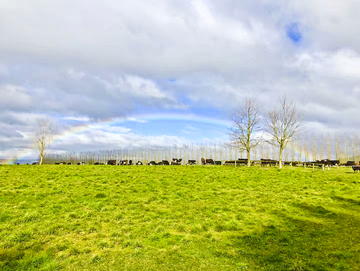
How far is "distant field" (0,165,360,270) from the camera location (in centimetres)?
935

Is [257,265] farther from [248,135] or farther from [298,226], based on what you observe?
[248,135]

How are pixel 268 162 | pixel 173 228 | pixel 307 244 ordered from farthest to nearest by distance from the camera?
pixel 268 162 < pixel 173 228 < pixel 307 244

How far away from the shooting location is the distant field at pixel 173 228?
935 cm

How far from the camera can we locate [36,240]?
11.1 metres

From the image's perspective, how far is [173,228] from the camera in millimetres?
12773

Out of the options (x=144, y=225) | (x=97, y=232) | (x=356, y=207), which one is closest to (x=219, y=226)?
(x=144, y=225)

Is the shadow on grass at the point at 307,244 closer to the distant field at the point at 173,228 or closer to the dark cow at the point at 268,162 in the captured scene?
the distant field at the point at 173,228

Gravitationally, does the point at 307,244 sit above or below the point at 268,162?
below

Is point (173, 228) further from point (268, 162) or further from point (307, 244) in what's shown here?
point (268, 162)

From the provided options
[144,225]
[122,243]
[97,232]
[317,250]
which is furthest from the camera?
[144,225]

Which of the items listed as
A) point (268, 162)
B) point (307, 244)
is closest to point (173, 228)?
point (307, 244)

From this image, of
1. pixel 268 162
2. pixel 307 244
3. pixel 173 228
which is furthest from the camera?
pixel 268 162

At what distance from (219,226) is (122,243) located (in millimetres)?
5358

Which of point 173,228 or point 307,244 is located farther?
point 173,228
